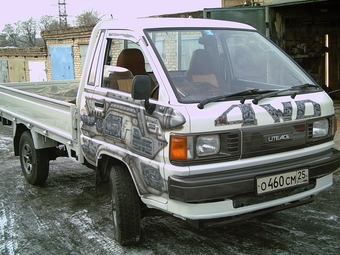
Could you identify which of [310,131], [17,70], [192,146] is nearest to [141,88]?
[192,146]

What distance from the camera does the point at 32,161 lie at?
592cm

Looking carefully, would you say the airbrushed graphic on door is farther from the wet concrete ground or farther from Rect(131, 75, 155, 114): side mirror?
the wet concrete ground

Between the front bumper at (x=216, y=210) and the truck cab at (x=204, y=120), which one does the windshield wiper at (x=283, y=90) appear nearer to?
the truck cab at (x=204, y=120)

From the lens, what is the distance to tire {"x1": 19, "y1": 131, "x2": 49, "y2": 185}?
19.2 feet

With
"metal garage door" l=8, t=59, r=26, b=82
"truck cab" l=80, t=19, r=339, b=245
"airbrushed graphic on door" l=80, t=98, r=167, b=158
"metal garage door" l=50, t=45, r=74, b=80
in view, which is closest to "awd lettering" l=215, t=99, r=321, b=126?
"truck cab" l=80, t=19, r=339, b=245

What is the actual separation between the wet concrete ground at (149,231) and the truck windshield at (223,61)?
1300 mm

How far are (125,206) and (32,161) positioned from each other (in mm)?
2598

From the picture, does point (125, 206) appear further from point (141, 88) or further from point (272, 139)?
point (272, 139)

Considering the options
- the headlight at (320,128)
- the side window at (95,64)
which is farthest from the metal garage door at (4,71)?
the headlight at (320,128)

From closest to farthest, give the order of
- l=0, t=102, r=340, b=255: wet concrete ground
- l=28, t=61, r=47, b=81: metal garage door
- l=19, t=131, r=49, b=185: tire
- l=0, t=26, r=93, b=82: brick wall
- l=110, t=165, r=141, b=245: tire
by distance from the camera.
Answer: l=110, t=165, r=141, b=245: tire, l=0, t=102, r=340, b=255: wet concrete ground, l=19, t=131, r=49, b=185: tire, l=0, t=26, r=93, b=82: brick wall, l=28, t=61, r=47, b=81: metal garage door

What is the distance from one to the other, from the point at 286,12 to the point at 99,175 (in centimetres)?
782

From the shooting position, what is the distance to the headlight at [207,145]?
3229 millimetres

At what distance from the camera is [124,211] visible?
3.80 m

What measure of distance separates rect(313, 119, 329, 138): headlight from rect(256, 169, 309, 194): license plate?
388 millimetres
